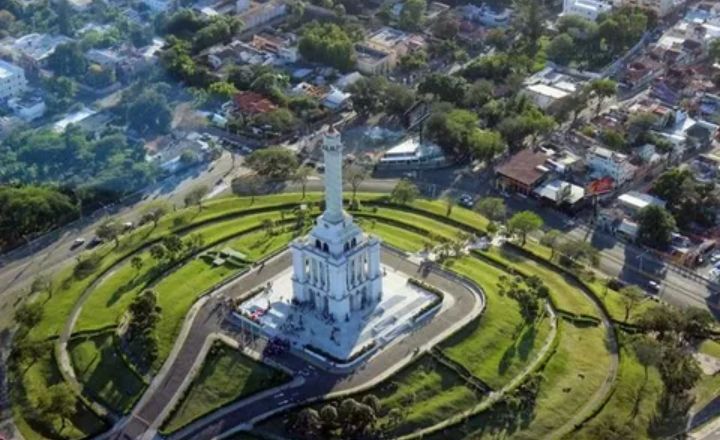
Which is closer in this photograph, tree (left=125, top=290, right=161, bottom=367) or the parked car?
tree (left=125, top=290, right=161, bottom=367)

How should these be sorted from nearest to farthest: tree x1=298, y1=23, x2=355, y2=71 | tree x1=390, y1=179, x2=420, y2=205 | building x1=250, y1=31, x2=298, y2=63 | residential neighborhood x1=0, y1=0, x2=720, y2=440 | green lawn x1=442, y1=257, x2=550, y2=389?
residential neighborhood x1=0, y1=0, x2=720, y2=440
green lawn x1=442, y1=257, x2=550, y2=389
tree x1=390, y1=179, x2=420, y2=205
tree x1=298, y1=23, x2=355, y2=71
building x1=250, y1=31, x2=298, y2=63

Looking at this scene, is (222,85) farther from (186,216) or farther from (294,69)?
(186,216)

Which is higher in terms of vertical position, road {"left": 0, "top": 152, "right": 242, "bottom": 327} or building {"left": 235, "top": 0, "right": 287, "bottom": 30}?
building {"left": 235, "top": 0, "right": 287, "bottom": 30}

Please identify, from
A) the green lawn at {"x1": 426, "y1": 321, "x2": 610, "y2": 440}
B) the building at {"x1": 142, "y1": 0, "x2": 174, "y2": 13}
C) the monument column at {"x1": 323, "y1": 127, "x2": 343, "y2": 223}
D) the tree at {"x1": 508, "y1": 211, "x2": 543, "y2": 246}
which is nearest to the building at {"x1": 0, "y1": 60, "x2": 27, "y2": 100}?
the building at {"x1": 142, "y1": 0, "x2": 174, "y2": 13}

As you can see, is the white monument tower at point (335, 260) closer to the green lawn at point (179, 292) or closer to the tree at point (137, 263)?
the green lawn at point (179, 292)

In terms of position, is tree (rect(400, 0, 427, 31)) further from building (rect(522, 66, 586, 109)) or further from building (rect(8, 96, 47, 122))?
building (rect(8, 96, 47, 122))

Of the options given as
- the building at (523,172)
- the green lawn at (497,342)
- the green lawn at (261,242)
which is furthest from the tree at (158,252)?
the building at (523,172)
